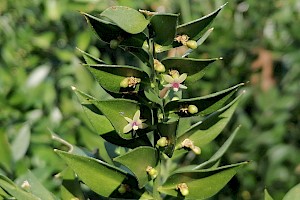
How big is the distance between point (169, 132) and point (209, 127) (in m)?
0.10

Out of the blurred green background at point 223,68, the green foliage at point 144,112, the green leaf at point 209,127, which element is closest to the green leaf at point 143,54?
the green foliage at point 144,112

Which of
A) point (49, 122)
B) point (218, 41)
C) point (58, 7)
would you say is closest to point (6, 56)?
point (58, 7)

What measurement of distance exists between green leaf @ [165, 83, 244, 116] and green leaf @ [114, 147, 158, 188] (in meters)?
0.05

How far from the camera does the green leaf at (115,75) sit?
0.73 m

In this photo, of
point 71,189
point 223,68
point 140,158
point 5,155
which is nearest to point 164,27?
point 140,158

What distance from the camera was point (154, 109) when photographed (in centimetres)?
78

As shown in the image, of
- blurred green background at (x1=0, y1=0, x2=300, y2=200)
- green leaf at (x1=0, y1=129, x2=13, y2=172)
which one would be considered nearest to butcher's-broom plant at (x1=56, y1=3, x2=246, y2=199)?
green leaf at (x1=0, y1=129, x2=13, y2=172)

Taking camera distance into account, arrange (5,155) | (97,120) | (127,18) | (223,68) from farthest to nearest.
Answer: (223,68), (5,155), (97,120), (127,18)

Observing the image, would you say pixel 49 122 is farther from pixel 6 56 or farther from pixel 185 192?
pixel 185 192

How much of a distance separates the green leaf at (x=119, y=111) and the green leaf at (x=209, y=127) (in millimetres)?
86

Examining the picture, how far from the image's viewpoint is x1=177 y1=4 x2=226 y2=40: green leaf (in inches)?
29.1

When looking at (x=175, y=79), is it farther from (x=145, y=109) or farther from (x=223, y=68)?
(x=223, y=68)

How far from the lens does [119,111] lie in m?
0.75

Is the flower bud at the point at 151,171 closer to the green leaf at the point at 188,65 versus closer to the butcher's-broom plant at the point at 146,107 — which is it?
the butcher's-broom plant at the point at 146,107
